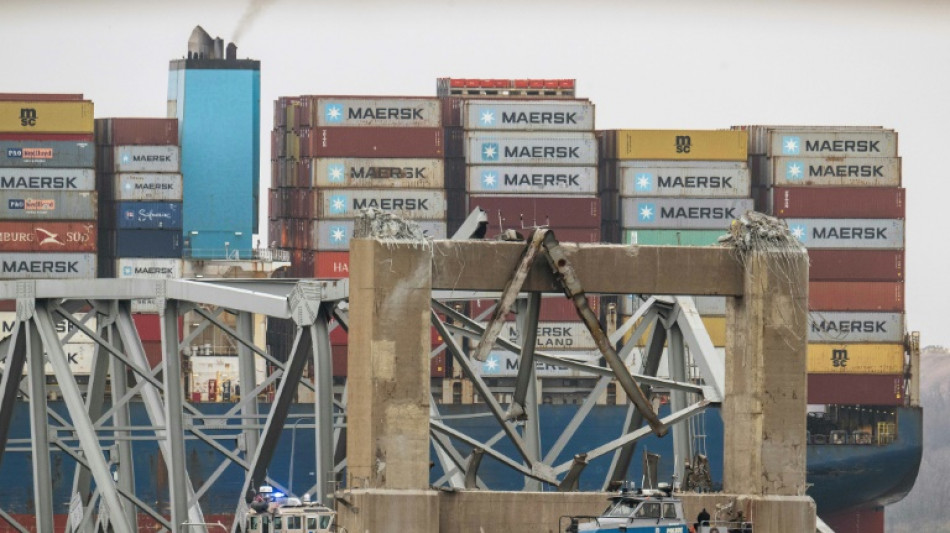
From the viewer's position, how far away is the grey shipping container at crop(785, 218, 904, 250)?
10112cm

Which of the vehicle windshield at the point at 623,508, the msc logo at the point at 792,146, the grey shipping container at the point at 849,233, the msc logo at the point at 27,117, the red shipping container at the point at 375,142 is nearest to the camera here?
the vehicle windshield at the point at 623,508

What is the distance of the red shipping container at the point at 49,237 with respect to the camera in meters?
97.0

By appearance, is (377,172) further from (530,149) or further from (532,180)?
(530,149)

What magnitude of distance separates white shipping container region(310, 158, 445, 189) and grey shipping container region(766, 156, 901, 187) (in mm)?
14686

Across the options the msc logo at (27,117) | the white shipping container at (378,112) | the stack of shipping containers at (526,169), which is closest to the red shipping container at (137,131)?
the msc logo at (27,117)

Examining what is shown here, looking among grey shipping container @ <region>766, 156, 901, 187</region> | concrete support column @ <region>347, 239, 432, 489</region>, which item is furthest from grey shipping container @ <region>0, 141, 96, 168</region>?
concrete support column @ <region>347, 239, 432, 489</region>

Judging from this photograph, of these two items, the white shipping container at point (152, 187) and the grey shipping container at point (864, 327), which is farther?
the white shipping container at point (152, 187)

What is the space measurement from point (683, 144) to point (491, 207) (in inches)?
330

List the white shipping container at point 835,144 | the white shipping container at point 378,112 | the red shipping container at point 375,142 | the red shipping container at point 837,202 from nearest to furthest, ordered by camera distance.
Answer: the red shipping container at point 375,142, the white shipping container at point 378,112, the red shipping container at point 837,202, the white shipping container at point 835,144

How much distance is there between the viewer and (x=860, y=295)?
10050 centimetres

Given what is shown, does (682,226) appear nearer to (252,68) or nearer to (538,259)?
(252,68)

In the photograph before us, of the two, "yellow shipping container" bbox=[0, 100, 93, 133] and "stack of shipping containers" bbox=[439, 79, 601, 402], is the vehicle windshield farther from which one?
"yellow shipping container" bbox=[0, 100, 93, 133]

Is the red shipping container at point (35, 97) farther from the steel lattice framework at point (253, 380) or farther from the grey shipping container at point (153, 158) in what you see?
the steel lattice framework at point (253, 380)

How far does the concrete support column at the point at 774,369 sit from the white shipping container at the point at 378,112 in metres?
61.9
